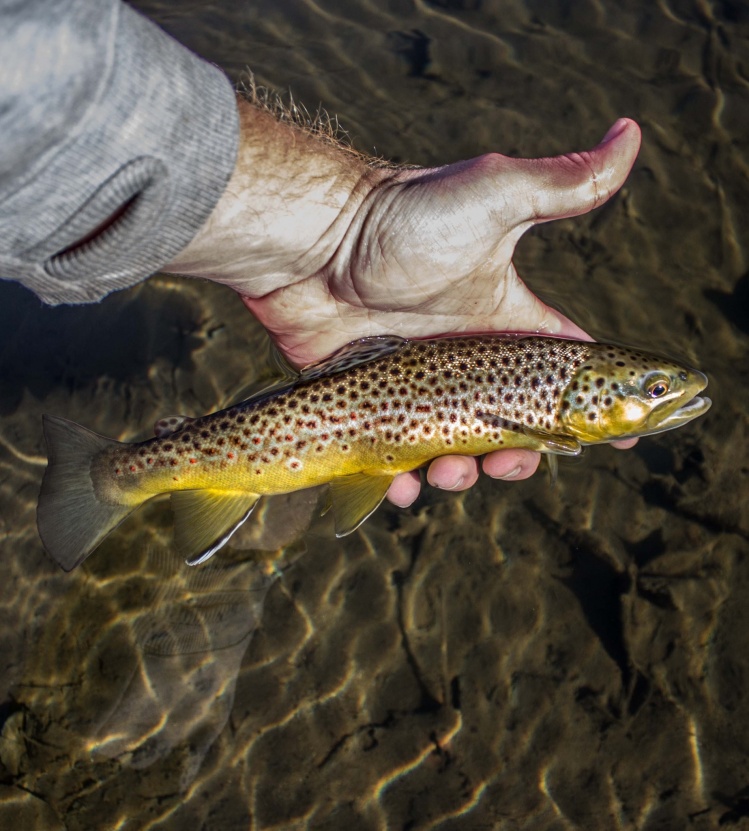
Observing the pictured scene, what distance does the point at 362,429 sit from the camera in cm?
438

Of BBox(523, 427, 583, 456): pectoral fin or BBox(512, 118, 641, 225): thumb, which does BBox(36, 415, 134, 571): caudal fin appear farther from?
BBox(512, 118, 641, 225): thumb

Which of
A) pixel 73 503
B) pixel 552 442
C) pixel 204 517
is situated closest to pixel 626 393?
pixel 552 442

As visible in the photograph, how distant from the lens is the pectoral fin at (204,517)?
14.7ft

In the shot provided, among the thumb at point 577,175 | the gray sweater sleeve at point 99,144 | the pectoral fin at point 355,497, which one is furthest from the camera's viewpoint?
the pectoral fin at point 355,497

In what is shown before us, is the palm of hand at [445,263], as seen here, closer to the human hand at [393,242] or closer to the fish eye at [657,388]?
the human hand at [393,242]

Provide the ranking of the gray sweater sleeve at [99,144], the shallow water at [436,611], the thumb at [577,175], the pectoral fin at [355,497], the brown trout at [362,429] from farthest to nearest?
the shallow water at [436,611], the pectoral fin at [355,497], the brown trout at [362,429], the thumb at [577,175], the gray sweater sleeve at [99,144]

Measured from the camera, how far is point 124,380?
6.29 m

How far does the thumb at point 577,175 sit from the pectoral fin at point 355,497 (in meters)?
1.85

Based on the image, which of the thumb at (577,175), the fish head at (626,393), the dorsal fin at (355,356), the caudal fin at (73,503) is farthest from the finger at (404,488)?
the thumb at (577,175)

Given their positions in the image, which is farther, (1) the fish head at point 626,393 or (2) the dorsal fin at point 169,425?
(2) the dorsal fin at point 169,425

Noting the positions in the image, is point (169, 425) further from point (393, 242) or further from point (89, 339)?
point (89, 339)

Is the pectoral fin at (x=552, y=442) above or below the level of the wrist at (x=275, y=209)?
below

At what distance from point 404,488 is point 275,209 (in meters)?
2.00

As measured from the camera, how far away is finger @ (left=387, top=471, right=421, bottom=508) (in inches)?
194
